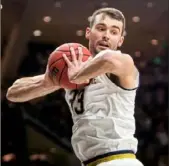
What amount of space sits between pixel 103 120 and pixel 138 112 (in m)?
1.84

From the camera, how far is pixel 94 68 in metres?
1.41

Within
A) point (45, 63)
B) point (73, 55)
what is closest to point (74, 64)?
point (73, 55)

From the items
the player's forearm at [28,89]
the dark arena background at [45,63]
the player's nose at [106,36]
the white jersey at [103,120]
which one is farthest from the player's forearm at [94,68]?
the dark arena background at [45,63]

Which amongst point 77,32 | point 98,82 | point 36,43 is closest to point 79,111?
point 98,82

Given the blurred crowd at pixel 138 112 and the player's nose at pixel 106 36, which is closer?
the player's nose at pixel 106 36

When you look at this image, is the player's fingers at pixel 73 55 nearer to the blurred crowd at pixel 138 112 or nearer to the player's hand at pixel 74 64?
the player's hand at pixel 74 64

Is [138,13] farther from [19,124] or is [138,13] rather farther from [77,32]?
[19,124]

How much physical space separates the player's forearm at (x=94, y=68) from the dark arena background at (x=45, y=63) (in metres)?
1.49

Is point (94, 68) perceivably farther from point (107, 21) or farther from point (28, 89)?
point (28, 89)

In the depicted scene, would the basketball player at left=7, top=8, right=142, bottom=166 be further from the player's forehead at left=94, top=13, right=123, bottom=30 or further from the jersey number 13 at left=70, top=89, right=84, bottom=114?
the player's forehead at left=94, top=13, right=123, bottom=30

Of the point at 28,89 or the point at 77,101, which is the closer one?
the point at 77,101

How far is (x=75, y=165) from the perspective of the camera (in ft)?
10.3

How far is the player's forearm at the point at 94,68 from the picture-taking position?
1.40m

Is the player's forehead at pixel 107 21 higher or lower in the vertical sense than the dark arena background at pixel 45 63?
higher
